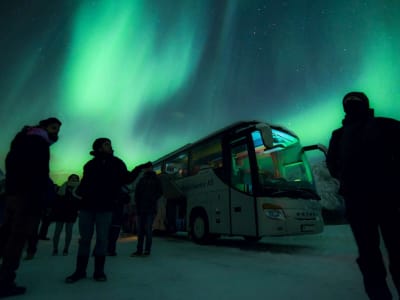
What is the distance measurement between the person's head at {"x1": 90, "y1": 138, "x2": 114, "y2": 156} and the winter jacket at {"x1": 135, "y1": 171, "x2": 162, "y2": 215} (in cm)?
217

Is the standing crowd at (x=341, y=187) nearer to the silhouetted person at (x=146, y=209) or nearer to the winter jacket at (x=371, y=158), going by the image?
the winter jacket at (x=371, y=158)

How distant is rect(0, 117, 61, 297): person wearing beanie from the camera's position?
2.68m

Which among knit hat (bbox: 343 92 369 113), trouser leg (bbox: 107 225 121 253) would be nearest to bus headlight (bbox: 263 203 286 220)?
trouser leg (bbox: 107 225 121 253)

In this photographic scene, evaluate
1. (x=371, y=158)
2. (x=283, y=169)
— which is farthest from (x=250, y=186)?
(x=371, y=158)

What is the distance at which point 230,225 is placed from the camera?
689cm

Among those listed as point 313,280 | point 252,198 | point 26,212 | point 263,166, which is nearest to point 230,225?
point 252,198

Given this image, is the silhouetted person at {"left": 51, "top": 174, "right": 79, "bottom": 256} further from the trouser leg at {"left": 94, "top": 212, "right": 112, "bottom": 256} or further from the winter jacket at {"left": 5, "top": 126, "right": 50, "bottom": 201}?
the winter jacket at {"left": 5, "top": 126, "right": 50, "bottom": 201}

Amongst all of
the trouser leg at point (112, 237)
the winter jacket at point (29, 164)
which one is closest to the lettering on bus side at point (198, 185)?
the trouser leg at point (112, 237)

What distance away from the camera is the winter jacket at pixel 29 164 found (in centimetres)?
284

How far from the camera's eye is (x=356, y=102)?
2307 mm

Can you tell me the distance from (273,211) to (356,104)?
13.9 feet

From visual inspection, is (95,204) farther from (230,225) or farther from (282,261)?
(230,225)

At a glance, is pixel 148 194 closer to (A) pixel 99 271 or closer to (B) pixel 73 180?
(B) pixel 73 180

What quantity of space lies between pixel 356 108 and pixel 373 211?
89 cm
